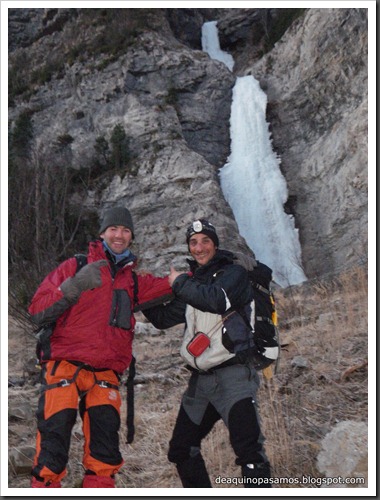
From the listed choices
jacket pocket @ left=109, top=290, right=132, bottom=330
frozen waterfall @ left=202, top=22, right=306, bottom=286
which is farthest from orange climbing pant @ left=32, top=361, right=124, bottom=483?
frozen waterfall @ left=202, top=22, right=306, bottom=286

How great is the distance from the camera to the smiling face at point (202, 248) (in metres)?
4.26

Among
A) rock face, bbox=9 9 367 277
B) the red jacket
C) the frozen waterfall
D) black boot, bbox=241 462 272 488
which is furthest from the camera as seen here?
the frozen waterfall

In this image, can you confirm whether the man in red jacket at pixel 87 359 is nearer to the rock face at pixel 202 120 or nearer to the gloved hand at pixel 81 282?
the gloved hand at pixel 81 282

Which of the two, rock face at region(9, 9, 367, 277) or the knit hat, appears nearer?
the knit hat

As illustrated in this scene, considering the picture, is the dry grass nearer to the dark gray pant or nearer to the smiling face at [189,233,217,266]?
the dark gray pant

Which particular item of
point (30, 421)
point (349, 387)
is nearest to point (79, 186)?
point (30, 421)

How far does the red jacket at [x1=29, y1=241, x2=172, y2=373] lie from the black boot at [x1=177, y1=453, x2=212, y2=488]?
863mm

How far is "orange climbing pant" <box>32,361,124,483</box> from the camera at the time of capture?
365 cm

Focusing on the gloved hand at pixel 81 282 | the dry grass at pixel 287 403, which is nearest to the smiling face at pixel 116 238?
the gloved hand at pixel 81 282

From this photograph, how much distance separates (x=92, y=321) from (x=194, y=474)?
1.34 meters

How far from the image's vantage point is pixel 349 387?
555cm

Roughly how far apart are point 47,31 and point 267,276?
31300mm

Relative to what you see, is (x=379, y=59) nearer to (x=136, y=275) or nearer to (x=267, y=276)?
(x=267, y=276)

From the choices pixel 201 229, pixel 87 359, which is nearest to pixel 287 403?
pixel 201 229
